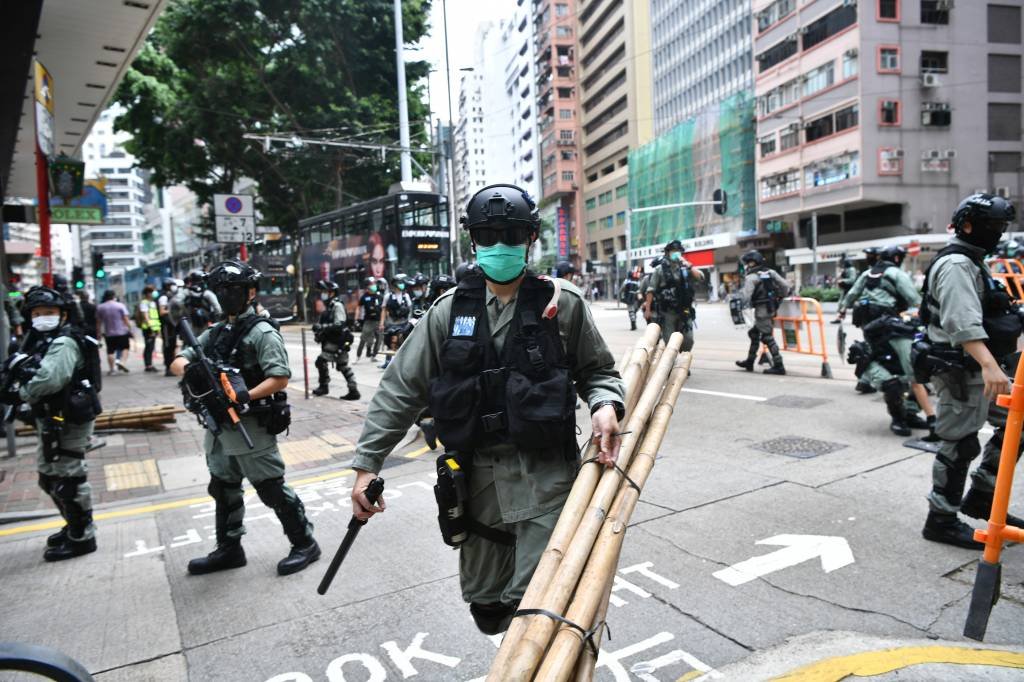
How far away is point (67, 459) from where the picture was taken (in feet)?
15.0

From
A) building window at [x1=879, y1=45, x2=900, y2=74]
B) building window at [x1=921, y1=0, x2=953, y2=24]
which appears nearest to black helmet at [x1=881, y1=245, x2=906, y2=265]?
building window at [x1=879, y1=45, x2=900, y2=74]

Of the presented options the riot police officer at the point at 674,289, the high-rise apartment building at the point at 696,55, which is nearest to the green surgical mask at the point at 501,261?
the riot police officer at the point at 674,289

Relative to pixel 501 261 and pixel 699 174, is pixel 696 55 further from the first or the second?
pixel 501 261

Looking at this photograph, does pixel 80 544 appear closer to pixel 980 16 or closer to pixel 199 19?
pixel 199 19

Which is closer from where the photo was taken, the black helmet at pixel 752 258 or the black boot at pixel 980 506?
the black boot at pixel 980 506

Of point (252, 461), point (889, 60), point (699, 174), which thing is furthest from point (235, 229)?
point (699, 174)

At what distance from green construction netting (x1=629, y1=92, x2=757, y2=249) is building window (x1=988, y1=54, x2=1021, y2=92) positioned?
14.0m

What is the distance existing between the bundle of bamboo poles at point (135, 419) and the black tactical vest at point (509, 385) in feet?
24.4

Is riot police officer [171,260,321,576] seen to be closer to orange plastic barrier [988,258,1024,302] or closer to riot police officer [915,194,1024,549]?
riot police officer [915,194,1024,549]

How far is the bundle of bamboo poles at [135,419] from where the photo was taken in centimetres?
848

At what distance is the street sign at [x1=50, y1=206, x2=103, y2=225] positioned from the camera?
12984 mm

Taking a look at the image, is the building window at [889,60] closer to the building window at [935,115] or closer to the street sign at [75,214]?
the building window at [935,115]

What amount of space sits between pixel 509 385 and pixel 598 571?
2.22ft

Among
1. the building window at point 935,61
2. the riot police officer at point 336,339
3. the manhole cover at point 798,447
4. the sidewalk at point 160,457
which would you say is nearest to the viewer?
the manhole cover at point 798,447
